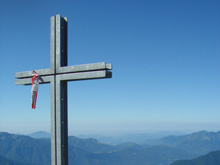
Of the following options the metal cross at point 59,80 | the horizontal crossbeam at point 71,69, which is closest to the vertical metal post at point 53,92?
the metal cross at point 59,80

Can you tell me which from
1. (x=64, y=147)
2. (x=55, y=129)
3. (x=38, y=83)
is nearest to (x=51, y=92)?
(x=38, y=83)

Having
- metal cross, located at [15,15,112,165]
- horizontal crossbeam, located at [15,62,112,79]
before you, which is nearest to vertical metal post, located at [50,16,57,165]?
metal cross, located at [15,15,112,165]

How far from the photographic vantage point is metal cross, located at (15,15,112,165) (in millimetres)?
4555

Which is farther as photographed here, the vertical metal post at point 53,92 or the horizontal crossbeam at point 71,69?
the vertical metal post at point 53,92

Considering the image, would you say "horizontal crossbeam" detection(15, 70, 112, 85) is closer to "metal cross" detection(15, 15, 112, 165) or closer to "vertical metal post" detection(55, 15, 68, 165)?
"metal cross" detection(15, 15, 112, 165)

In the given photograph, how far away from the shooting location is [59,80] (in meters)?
4.68

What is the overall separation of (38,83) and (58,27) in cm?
113

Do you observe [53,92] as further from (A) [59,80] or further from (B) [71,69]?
(B) [71,69]

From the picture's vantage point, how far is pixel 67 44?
15.8ft

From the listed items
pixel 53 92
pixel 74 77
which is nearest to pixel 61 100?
pixel 53 92

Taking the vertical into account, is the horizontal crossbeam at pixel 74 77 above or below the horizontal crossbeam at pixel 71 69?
below

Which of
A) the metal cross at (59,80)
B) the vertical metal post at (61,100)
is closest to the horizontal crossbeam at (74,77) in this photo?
the metal cross at (59,80)

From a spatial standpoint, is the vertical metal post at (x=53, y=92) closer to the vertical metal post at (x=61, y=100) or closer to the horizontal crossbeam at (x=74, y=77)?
the vertical metal post at (x=61, y=100)

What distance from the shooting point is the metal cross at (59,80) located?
4555 mm
